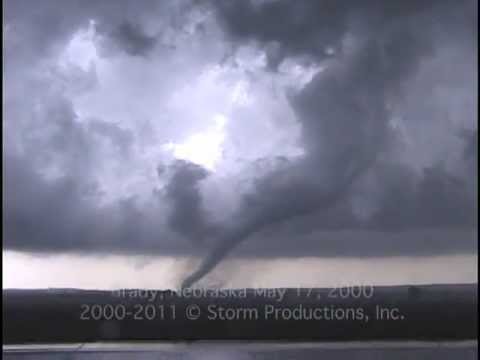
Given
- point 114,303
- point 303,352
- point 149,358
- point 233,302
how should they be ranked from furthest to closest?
1. point 233,302
2. point 114,303
3. point 303,352
4. point 149,358

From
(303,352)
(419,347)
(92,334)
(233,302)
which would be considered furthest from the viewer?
(233,302)

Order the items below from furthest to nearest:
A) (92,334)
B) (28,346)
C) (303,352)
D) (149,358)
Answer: (92,334) → (28,346) → (303,352) → (149,358)

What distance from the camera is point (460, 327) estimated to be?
35.2 meters

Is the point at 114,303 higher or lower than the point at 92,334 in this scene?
higher

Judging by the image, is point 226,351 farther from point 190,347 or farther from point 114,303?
point 114,303

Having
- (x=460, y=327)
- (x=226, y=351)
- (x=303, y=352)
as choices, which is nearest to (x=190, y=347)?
A: (x=226, y=351)

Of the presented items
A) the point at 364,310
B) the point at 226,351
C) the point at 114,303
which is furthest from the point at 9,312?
the point at 226,351

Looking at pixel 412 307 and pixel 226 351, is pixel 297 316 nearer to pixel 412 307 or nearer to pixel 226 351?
pixel 412 307

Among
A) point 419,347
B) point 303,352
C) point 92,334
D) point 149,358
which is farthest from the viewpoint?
point 92,334

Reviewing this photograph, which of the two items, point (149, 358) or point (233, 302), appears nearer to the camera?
point (149, 358)

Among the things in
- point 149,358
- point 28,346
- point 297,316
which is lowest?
point 149,358

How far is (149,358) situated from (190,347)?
14.2 ft

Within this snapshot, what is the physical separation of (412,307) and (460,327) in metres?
6.81

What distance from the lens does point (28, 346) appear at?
29.8 m
